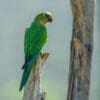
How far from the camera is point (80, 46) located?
0.93 meters

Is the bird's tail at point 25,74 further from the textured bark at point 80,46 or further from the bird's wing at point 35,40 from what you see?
the textured bark at point 80,46

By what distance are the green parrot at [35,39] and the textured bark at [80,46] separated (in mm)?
113

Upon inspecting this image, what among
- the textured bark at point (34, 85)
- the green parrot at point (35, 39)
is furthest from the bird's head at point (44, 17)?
the textured bark at point (34, 85)

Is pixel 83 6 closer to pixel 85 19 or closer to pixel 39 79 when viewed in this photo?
pixel 85 19

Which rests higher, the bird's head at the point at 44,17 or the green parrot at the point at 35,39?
the bird's head at the point at 44,17

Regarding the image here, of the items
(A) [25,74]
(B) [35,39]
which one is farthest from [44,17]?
(A) [25,74]

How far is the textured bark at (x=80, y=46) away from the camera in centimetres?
93

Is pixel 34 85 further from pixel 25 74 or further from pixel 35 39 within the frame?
pixel 35 39

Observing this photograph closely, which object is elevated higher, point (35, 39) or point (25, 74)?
point (35, 39)

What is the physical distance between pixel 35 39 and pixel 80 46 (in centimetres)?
17

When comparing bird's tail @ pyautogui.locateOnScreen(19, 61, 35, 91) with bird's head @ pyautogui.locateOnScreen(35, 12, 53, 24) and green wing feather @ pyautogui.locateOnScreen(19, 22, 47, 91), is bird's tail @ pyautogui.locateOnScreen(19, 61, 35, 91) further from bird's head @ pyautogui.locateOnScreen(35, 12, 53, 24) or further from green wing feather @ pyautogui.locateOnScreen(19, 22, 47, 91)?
bird's head @ pyautogui.locateOnScreen(35, 12, 53, 24)

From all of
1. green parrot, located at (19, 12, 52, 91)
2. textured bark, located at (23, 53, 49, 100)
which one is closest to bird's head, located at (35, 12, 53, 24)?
green parrot, located at (19, 12, 52, 91)

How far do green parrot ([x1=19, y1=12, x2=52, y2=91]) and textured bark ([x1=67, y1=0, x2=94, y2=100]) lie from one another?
0.37 ft

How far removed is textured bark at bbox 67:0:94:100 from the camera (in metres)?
0.93
